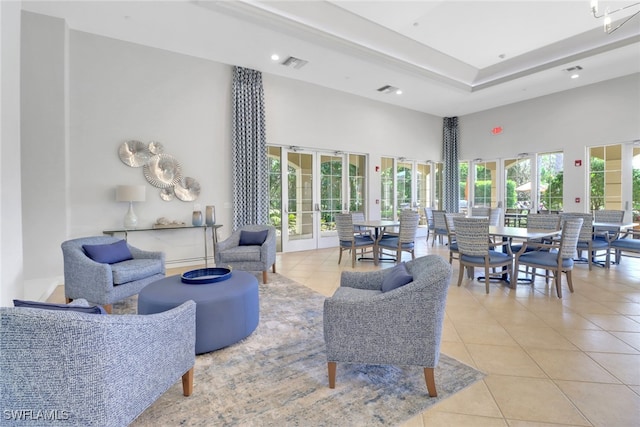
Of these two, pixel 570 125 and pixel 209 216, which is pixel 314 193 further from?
pixel 570 125

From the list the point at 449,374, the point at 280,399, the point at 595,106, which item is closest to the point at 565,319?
the point at 449,374

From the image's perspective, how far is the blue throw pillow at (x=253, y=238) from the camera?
15.8 ft

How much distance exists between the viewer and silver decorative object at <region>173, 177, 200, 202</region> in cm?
546

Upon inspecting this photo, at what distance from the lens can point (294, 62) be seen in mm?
5734

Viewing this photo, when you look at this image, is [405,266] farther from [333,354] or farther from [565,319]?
[565,319]

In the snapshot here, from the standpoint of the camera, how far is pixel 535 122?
8008 millimetres

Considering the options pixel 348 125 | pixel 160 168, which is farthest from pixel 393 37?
pixel 160 168

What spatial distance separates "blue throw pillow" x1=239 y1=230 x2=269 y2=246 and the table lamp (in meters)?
1.68

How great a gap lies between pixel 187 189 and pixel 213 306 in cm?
369

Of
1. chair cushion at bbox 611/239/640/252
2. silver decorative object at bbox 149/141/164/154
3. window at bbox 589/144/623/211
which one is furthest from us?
window at bbox 589/144/623/211

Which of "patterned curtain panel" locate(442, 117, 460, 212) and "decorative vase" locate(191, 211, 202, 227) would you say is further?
"patterned curtain panel" locate(442, 117, 460, 212)

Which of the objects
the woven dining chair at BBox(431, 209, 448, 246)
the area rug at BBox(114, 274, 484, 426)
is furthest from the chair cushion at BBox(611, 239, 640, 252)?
the area rug at BBox(114, 274, 484, 426)

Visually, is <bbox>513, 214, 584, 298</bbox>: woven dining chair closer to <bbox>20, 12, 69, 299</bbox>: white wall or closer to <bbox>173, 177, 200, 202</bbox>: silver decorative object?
<bbox>173, 177, 200, 202</bbox>: silver decorative object

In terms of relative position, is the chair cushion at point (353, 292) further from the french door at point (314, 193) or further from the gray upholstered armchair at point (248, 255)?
the french door at point (314, 193)
